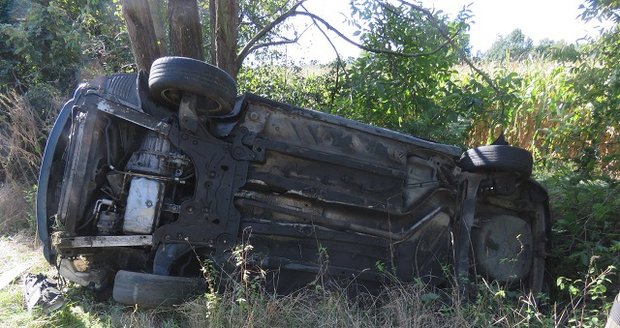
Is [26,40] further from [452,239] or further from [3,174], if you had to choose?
[452,239]

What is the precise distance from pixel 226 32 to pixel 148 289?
339cm

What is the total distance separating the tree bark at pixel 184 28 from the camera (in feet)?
18.1

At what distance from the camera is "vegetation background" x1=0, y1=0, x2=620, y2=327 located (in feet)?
11.2

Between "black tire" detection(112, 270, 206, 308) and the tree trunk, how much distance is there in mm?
3220

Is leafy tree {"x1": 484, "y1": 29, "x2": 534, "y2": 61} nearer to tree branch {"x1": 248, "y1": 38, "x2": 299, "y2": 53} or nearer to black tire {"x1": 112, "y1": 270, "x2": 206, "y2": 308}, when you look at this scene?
tree branch {"x1": 248, "y1": 38, "x2": 299, "y2": 53}

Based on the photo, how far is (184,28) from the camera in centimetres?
557

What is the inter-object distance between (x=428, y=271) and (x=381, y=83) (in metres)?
2.70

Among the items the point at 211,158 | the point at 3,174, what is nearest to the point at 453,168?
the point at 211,158

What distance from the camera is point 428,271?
407 centimetres

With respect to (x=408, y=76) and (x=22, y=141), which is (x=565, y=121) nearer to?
(x=408, y=76)

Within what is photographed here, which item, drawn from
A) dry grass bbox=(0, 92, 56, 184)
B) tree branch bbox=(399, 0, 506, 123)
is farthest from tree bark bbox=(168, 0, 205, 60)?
dry grass bbox=(0, 92, 56, 184)

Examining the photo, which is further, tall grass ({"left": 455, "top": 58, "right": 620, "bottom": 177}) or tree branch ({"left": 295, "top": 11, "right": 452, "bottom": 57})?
tree branch ({"left": 295, "top": 11, "right": 452, "bottom": 57})

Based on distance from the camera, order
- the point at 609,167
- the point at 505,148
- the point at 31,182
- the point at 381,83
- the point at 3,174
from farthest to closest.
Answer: the point at 3,174
the point at 31,182
the point at 381,83
the point at 609,167
the point at 505,148

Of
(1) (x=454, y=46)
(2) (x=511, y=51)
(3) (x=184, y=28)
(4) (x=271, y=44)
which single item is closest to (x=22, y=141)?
(3) (x=184, y=28)
